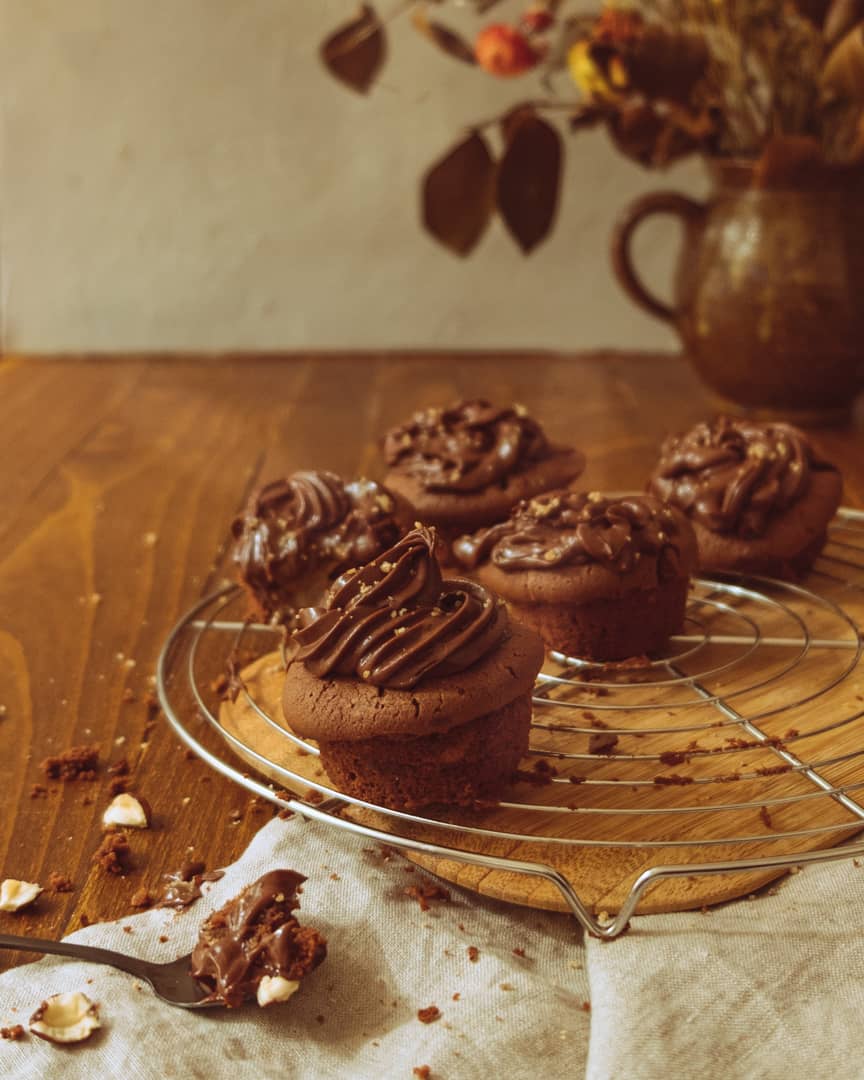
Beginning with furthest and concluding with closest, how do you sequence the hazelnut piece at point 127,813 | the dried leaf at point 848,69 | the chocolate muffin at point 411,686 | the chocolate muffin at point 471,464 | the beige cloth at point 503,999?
1. the dried leaf at point 848,69
2. the chocolate muffin at point 471,464
3. the hazelnut piece at point 127,813
4. the chocolate muffin at point 411,686
5. the beige cloth at point 503,999

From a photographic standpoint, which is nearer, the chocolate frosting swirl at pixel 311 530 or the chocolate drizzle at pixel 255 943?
Result: the chocolate drizzle at pixel 255 943

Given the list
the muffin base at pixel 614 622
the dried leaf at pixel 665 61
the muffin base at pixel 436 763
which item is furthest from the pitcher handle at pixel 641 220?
the muffin base at pixel 436 763

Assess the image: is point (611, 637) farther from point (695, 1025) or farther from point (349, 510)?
point (695, 1025)

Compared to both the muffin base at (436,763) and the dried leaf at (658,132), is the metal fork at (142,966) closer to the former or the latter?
the muffin base at (436,763)

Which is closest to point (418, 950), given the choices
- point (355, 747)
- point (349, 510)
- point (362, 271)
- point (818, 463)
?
point (355, 747)

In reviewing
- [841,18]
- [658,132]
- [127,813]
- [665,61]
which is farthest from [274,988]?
[658,132]

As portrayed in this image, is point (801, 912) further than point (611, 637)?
No

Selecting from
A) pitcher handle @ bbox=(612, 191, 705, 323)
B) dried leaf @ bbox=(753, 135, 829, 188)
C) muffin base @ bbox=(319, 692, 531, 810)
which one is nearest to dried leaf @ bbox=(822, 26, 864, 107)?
dried leaf @ bbox=(753, 135, 829, 188)
